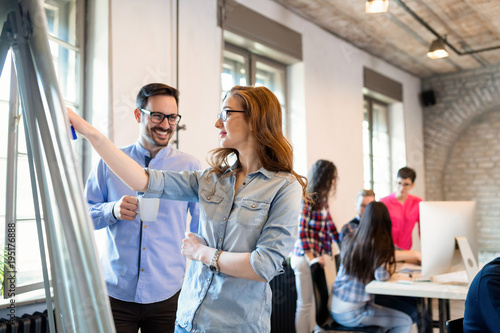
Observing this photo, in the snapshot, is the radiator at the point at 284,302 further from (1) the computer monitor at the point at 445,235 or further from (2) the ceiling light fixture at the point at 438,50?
(2) the ceiling light fixture at the point at 438,50

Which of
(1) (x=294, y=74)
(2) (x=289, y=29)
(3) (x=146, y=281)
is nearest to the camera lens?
(3) (x=146, y=281)

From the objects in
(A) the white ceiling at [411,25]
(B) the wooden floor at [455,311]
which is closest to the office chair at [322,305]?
(B) the wooden floor at [455,311]

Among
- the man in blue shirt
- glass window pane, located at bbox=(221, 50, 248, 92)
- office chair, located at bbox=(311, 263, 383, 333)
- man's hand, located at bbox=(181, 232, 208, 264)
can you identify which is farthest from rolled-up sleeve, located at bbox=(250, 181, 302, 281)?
glass window pane, located at bbox=(221, 50, 248, 92)

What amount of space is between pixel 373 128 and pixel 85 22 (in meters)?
4.73

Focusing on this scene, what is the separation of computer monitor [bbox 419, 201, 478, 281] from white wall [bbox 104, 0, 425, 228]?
165cm

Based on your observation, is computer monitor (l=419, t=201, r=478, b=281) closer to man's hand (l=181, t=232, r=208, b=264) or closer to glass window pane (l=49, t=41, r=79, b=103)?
man's hand (l=181, t=232, r=208, b=264)

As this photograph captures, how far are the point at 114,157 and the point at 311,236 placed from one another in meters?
2.45

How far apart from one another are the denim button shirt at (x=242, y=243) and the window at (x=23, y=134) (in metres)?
0.61

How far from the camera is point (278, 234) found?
1.26m

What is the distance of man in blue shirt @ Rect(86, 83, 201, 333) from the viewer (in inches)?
68.4

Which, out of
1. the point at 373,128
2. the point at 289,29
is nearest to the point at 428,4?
the point at 289,29

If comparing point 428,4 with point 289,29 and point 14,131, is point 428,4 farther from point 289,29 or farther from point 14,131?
point 14,131

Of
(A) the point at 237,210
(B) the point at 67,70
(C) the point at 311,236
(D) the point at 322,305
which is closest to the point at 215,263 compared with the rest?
(A) the point at 237,210

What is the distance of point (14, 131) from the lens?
4.76ft
